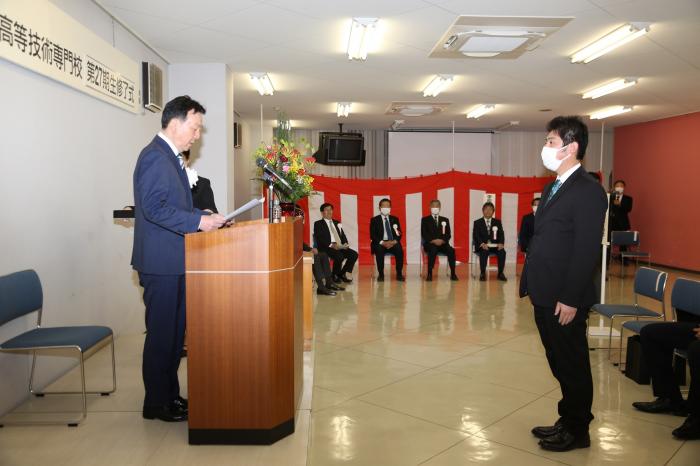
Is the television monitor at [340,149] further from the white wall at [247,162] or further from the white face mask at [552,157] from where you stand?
the white face mask at [552,157]

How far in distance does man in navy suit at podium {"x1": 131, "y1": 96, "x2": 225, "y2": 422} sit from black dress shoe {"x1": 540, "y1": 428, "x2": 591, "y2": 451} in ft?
6.67

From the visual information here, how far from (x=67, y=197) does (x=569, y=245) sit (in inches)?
134

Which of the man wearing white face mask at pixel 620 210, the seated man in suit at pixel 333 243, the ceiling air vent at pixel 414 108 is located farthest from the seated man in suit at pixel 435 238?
the man wearing white face mask at pixel 620 210

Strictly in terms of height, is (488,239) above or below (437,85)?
below

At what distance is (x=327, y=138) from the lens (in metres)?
11.3

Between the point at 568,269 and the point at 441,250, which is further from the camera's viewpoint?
the point at 441,250

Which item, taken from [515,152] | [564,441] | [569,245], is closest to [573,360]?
[564,441]

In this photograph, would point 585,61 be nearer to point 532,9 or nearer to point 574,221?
point 532,9

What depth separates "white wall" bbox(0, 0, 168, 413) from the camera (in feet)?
11.0

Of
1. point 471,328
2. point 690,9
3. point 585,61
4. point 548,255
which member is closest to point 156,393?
point 548,255

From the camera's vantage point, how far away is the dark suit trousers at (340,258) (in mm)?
8609

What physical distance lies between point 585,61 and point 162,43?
4738 mm

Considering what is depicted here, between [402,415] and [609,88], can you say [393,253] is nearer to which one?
[609,88]

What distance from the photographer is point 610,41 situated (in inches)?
220
